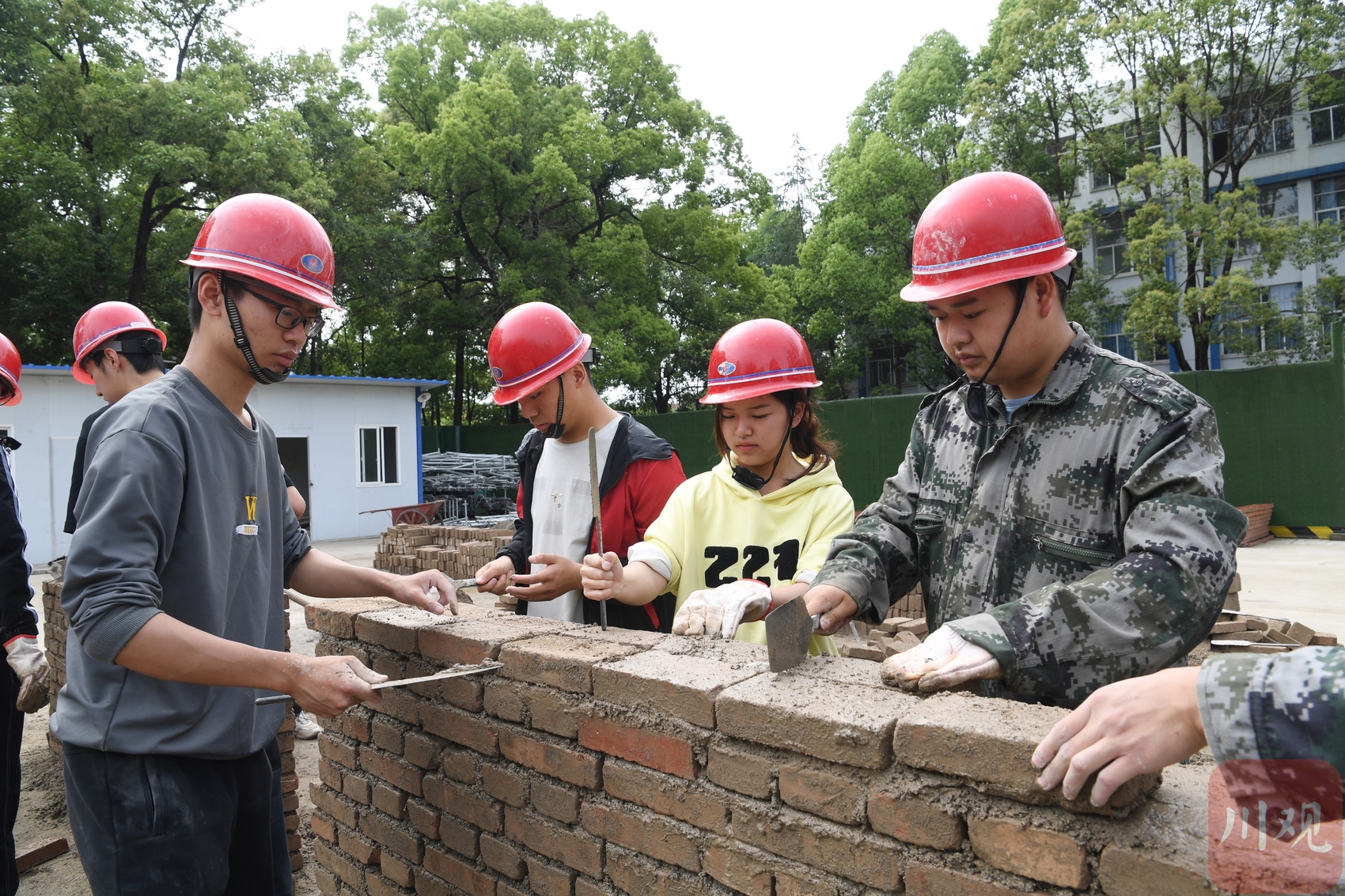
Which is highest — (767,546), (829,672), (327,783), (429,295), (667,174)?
(667,174)

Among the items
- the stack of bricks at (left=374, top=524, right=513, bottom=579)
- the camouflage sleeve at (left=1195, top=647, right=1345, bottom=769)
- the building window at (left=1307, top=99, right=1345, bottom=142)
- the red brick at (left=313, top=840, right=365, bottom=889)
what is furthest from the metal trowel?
the building window at (left=1307, top=99, right=1345, bottom=142)

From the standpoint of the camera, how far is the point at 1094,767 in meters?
1.24

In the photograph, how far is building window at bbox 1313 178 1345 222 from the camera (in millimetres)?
25453

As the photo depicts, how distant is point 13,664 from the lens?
3.17 meters

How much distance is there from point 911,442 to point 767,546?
2.11 feet

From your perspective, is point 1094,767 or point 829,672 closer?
point 1094,767

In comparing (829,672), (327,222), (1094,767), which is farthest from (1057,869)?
(327,222)

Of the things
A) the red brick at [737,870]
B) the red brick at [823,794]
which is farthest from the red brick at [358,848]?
the red brick at [823,794]

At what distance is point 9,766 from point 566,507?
226 centimetres

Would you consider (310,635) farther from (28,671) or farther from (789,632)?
(789,632)

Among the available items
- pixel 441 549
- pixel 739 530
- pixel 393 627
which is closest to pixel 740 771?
pixel 739 530

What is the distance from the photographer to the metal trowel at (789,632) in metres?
1.85

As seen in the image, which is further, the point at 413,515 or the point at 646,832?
the point at 413,515

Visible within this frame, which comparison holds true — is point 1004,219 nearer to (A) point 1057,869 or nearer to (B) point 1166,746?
(B) point 1166,746
